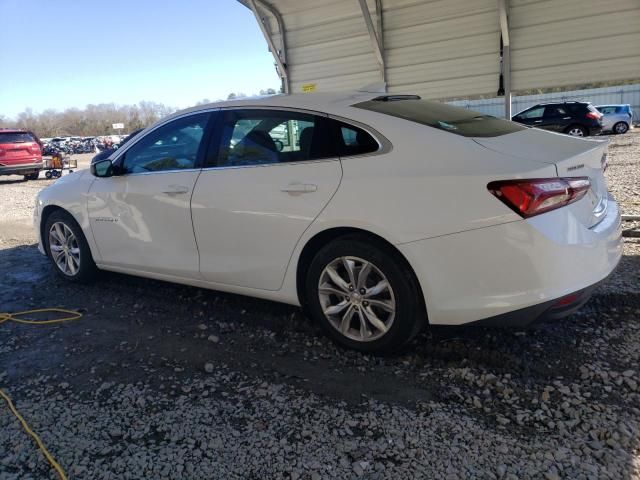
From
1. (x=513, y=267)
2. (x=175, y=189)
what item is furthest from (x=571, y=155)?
(x=175, y=189)

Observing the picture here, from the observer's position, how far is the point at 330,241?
321 centimetres

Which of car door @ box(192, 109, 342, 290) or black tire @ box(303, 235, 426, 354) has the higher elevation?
car door @ box(192, 109, 342, 290)

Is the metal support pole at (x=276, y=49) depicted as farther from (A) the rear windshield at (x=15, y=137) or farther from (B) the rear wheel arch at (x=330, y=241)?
(A) the rear windshield at (x=15, y=137)

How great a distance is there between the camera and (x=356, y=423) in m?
2.57

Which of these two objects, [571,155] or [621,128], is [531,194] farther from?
[621,128]

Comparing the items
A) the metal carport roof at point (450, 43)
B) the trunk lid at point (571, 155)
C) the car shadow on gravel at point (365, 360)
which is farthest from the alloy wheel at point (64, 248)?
the metal carport roof at point (450, 43)

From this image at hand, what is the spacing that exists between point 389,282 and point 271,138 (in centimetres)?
132

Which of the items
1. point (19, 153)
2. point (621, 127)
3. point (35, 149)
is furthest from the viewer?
point (621, 127)

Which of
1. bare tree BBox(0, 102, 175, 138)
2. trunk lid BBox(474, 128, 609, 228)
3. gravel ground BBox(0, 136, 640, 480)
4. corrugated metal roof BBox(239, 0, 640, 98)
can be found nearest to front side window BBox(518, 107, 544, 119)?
corrugated metal roof BBox(239, 0, 640, 98)

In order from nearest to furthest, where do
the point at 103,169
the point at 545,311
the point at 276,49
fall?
the point at 545,311 → the point at 103,169 → the point at 276,49

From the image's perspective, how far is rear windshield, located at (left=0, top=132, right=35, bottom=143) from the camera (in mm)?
17422

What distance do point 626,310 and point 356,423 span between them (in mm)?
2324

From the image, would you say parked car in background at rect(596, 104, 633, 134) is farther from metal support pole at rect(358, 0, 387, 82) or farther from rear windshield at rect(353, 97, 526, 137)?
rear windshield at rect(353, 97, 526, 137)

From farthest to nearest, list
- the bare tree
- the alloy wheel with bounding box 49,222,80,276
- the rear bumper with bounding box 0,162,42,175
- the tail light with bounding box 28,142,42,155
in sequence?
the bare tree
the tail light with bounding box 28,142,42,155
the rear bumper with bounding box 0,162,42,175
the alloy wheel with bounding box 49,222,80,276
